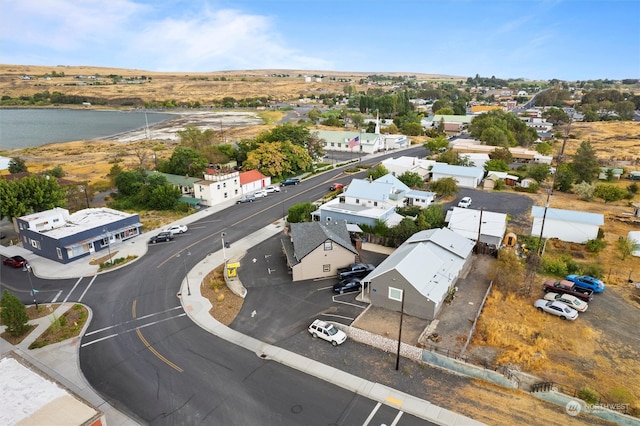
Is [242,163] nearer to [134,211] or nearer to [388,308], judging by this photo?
[134,211]

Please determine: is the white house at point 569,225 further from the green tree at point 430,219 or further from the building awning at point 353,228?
the building awning at point 353,228

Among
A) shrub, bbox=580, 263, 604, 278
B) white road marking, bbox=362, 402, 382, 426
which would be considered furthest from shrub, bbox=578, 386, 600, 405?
shrub, bbox=580, 263, 604, 278

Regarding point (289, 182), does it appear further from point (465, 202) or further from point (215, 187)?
point (465, 202)

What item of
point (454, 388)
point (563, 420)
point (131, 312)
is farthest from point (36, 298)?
point (563, 420)

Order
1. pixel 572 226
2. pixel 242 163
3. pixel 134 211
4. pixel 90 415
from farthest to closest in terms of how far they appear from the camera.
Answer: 1. pixel 242 163
2. pixel 134 211
3. pixel 572 226
4. pixel 90 415

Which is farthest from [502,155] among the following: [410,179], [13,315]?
[13,315]
